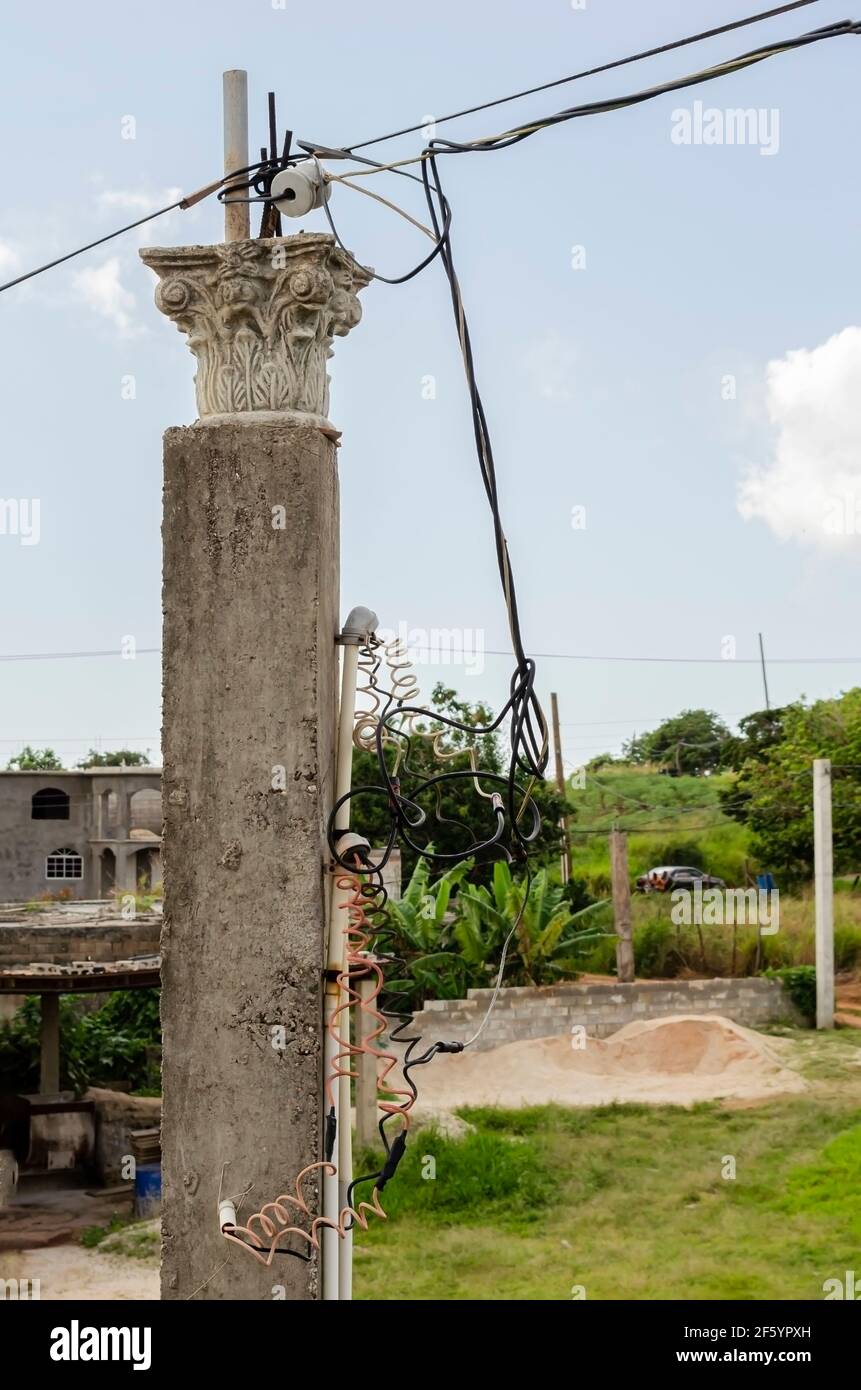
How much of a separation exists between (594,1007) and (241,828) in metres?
13.3

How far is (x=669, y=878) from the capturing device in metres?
25.5

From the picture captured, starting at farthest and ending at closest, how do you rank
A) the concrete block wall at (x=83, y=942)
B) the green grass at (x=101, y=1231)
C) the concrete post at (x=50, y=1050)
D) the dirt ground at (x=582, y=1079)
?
the concrete block wall at (x=83, y=942) → the concrete post at (x=50, y=1050) → the dirt ground at (x=582, y=1079) → the green grass at (x=101, y=1231)

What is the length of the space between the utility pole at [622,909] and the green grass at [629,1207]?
12.8 feet

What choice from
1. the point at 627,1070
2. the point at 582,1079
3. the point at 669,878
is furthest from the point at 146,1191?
the point at 669,878

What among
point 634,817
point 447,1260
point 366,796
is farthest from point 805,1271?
point 634,817

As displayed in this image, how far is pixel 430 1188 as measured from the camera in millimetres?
10406

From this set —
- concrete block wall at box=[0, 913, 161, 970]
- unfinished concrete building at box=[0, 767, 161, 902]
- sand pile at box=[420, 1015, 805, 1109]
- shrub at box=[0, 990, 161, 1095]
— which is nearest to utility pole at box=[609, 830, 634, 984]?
sand pile at box=[420, 1015, 805, 1109]

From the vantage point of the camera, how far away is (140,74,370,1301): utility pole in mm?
3152

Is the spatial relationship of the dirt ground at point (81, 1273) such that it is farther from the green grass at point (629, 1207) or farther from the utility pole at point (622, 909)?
the utility pole at point (622, 909)

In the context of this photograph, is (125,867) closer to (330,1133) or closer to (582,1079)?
(582,1079)

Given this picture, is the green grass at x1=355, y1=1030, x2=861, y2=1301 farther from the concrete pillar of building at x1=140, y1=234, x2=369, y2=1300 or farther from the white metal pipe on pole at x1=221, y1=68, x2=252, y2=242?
the white metal pipe on pole at x1=221, y1=68, x2=252, y2=242

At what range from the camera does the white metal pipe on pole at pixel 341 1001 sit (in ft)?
10.4

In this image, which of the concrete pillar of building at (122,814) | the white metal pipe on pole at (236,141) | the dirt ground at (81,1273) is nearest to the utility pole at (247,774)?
the white metal pipe on pole at (236,141)
